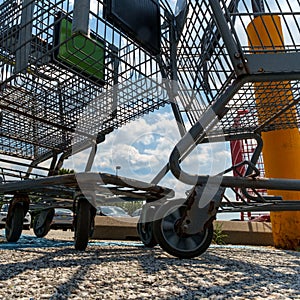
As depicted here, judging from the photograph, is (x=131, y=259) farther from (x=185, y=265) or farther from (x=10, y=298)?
(x=10, y=298)

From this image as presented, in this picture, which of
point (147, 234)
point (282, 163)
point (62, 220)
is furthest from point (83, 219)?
point (62, 220)

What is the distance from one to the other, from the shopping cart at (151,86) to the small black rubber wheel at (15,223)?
0.52 meters

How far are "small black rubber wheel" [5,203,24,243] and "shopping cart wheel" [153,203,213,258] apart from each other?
139cm

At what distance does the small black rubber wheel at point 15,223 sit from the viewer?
2477mm

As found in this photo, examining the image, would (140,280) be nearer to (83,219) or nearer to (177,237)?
(177,237)

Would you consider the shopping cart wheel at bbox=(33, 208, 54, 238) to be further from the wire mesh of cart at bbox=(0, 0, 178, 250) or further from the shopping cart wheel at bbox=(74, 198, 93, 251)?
the shopping cart wheel at bbox=(74, 198, 93, 251)

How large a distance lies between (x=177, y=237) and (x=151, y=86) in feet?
3.19

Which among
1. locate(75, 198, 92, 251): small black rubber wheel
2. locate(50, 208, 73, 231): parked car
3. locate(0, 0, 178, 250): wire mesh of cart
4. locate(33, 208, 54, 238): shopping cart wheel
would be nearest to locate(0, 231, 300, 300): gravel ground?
locate(75, 198, 92, 251): small black rubber wheel

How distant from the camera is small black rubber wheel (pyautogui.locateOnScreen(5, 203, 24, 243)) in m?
2.48

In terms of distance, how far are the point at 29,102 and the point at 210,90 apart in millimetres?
1088

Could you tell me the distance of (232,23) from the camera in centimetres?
125

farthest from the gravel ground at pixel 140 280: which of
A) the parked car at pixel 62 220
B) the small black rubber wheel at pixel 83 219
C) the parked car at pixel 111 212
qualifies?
the parked car at pixel 62 220

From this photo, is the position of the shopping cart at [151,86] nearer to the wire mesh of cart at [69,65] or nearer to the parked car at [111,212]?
the wire mesh of cart at [69,65]

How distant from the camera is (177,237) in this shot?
158 centimetres
